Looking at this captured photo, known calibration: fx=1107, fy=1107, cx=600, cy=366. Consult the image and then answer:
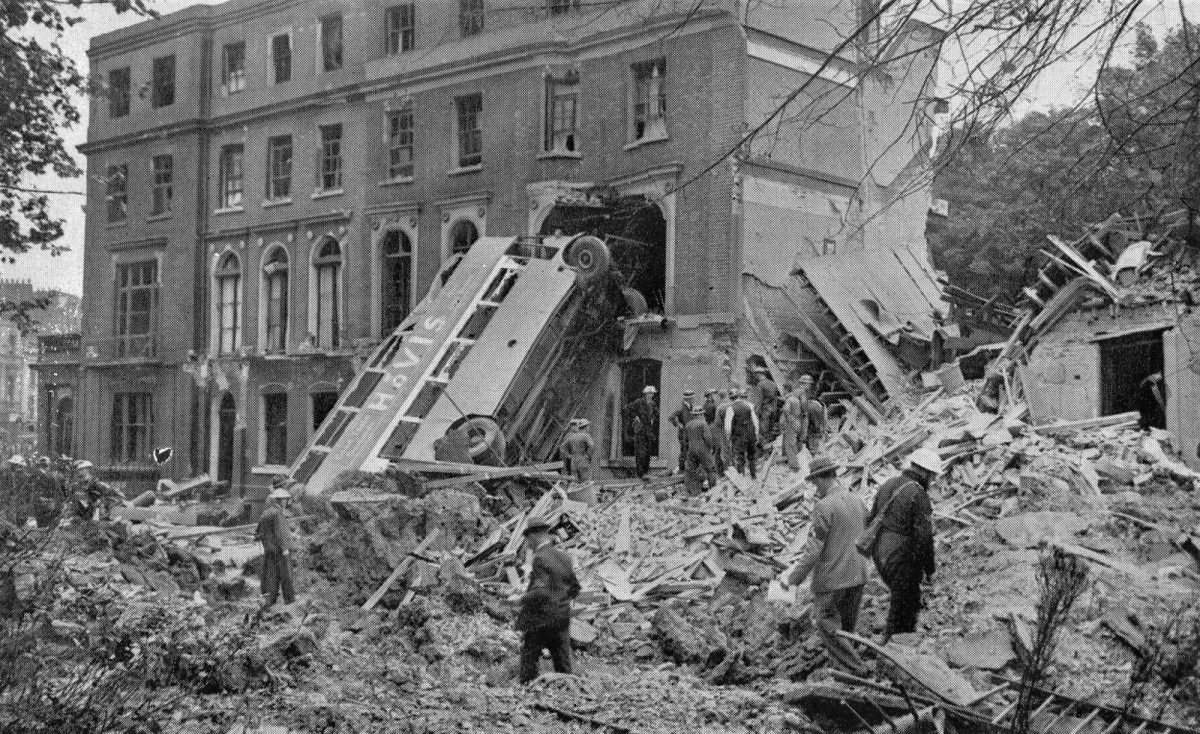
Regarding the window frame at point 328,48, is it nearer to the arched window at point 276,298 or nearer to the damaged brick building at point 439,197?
the damaged brick building at point 439,197

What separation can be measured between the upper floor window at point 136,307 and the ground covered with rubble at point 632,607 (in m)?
16.6

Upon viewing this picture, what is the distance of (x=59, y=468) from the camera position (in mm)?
16984

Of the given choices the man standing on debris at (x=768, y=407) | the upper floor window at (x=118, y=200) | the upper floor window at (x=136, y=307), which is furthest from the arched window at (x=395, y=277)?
the man standing on debris at (x=768, y=407)

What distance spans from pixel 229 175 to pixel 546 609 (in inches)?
1042

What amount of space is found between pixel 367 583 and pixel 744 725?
26.4 feet

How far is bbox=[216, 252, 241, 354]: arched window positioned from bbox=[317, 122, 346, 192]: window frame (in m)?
3.94

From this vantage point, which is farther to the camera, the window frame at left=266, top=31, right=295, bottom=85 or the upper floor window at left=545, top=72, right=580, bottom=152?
the window frame at left=266, top=31, right=295, bottom=85

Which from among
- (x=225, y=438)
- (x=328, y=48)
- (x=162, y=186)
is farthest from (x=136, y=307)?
(x=328, y=48)

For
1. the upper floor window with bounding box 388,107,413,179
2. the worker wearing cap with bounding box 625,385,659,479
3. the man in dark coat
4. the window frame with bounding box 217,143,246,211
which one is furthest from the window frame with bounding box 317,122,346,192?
the man in dark coat

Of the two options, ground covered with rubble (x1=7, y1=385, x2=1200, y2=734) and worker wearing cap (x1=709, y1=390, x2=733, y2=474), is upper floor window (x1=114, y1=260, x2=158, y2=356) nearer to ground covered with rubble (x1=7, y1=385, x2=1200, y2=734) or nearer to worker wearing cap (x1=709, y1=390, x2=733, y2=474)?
ground covered with rubble (x1=7, y1=385, x2=1200, y2=734)

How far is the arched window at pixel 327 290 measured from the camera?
29219 millimetres

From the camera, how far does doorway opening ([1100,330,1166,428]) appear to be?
52.7ft

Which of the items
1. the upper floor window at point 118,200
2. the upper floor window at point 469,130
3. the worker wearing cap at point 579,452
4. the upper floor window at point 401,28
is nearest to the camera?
the worker wearing cap at point 579,452

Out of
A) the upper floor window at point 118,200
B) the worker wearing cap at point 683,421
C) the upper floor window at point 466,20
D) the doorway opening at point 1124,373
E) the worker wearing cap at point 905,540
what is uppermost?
the upper floor window at point 466,20
